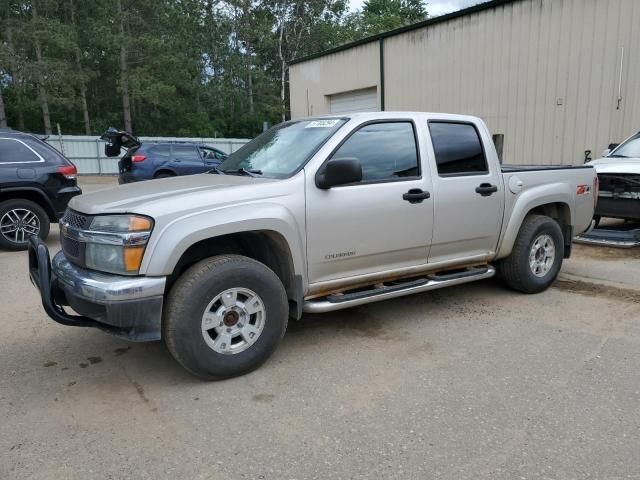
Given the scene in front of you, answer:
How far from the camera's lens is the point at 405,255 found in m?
4.43

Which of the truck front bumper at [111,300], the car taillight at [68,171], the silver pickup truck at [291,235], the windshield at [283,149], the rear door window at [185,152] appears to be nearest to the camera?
the truck front bumper at [111,300]

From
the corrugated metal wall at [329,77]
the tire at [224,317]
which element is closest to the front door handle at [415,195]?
the tire at [224,317]

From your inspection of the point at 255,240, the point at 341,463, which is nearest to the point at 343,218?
the point at 255,240

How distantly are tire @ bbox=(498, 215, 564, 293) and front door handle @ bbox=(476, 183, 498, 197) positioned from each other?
2.22ft

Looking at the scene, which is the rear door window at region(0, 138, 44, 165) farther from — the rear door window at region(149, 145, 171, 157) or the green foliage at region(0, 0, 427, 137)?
the green foliage at region(0, 0, 427, 137)

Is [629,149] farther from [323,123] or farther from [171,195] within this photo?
[171,195]

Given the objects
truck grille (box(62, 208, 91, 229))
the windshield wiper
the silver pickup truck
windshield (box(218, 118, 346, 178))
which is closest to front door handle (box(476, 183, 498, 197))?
the silver pickup truck

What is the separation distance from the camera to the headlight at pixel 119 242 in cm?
322

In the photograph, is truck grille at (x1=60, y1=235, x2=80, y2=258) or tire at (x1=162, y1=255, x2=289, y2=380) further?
truck grille at (x1=60, y1=235, x2=80, y2=258)

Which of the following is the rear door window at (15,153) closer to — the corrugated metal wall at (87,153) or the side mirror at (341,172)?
the side mirror at (341,172)

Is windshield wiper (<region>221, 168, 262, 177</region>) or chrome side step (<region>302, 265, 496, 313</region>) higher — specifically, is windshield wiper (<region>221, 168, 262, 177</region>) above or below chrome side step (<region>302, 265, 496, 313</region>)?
above

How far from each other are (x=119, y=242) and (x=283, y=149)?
5.45 feet

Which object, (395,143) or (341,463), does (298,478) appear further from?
(395,143)

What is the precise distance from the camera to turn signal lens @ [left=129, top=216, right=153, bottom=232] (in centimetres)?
324
